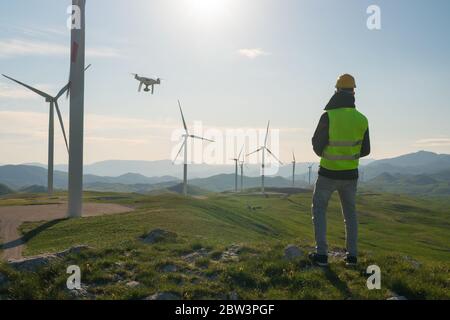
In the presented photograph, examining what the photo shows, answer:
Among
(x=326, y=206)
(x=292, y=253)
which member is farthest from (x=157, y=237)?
(x=326, y=206)

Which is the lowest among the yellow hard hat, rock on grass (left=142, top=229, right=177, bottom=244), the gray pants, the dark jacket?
rock on grass (left=142, top=229, right=177, bottom=244)

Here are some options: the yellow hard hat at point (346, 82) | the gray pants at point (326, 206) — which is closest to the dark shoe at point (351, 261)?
the gray pants at point (326, 206)

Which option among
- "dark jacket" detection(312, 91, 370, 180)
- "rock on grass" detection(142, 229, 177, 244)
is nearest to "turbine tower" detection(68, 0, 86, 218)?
"rock on grass" detection(142, 229, 177, 244)

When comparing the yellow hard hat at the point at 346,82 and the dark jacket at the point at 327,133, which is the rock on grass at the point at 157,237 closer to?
the dark jacket at the point at 327,133

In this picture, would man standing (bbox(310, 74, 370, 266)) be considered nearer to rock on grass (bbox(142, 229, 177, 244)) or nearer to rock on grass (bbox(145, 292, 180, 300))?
rock on grass (bbox(145, 292, 180, 300))

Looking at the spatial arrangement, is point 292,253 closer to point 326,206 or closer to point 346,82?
point 326,206

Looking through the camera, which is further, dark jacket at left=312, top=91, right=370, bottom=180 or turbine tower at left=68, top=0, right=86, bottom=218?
turbine tower at left=68, top=0, right=86, bottom=218

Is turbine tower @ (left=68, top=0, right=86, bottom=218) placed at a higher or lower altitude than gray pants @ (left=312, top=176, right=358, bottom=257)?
higher
